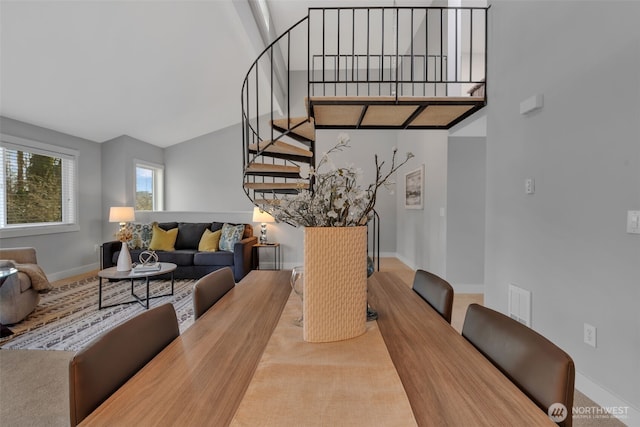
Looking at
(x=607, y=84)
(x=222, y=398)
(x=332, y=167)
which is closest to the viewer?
(x=222, y=398)

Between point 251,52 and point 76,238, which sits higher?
point 251,52

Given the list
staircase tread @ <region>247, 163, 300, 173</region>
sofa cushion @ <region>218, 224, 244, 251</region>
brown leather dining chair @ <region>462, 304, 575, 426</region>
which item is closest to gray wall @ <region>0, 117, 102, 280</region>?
sofa cushion @ <region>218, 224, 244, 251</region>

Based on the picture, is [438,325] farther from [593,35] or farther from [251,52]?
[251,52]

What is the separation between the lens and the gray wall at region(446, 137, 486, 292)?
408 cm

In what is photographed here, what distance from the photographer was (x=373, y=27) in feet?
17.5

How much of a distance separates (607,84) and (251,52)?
388 centimetres

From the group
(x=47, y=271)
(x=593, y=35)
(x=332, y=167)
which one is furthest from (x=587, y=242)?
(x=47, y=271)

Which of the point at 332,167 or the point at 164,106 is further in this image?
the point at 164,106

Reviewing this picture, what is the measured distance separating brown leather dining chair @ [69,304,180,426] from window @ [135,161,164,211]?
5897 millimetres

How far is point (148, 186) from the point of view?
21.9ft

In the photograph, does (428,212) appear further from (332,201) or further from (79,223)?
(79,223)

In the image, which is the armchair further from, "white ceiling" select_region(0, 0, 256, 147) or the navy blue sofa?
"white ceiling" select_region(0, 0, 256, 147)

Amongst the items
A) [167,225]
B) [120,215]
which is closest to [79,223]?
[120,215]

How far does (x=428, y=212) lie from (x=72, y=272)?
225 inches
